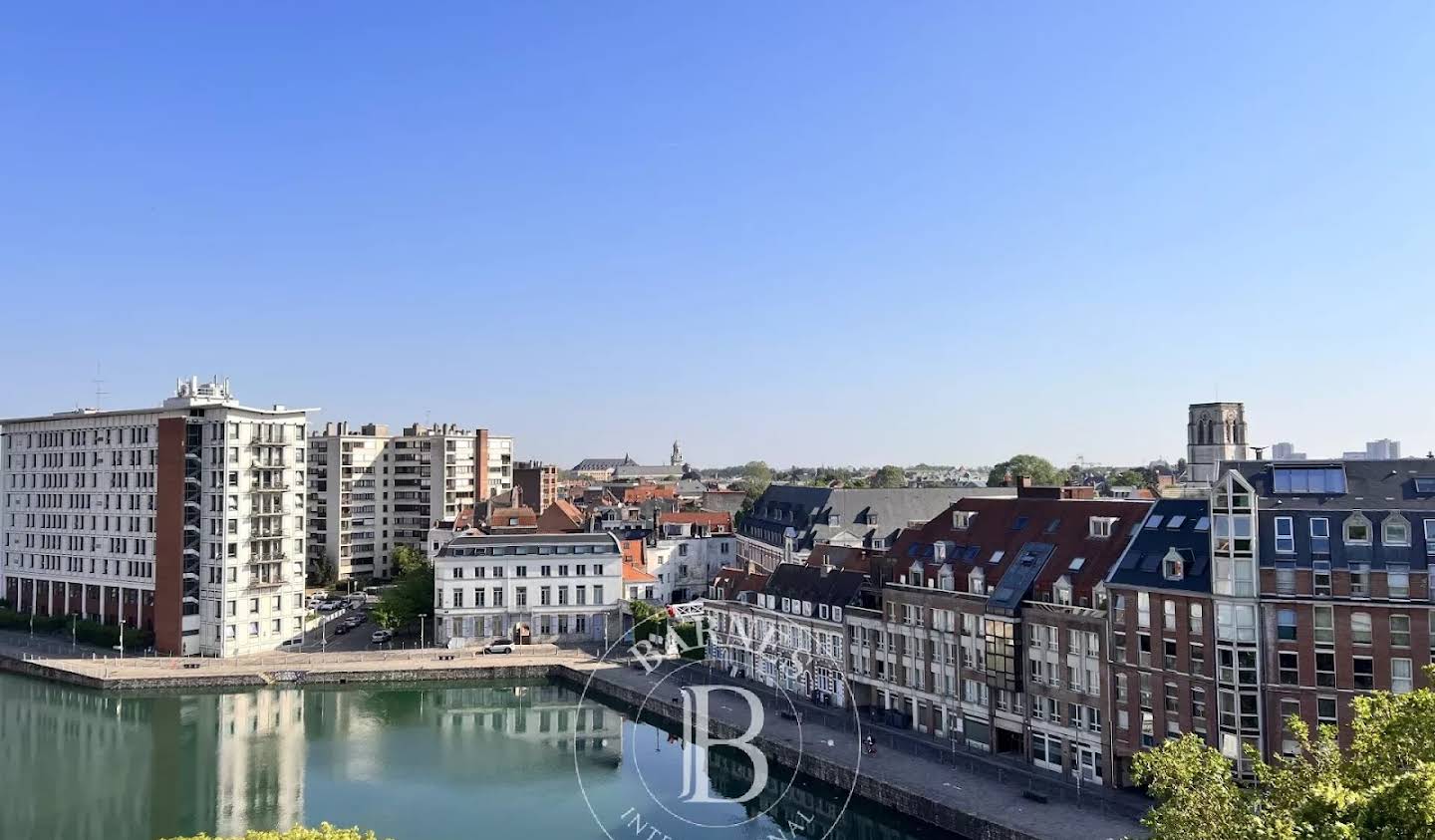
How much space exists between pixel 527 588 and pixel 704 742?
905 inches

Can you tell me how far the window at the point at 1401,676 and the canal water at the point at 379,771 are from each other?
1468 cm

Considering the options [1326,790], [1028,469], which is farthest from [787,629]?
[1028,469]

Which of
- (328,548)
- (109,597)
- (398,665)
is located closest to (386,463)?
(328,548)

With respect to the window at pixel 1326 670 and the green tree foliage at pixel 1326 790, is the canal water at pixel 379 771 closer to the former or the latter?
the window at pixel 1326 670

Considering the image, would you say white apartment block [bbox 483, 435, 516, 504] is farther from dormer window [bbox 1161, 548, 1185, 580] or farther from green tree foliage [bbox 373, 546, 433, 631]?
dormer window [bbox 1161, 548, 1185, 580]

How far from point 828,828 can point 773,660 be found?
16.4 meters

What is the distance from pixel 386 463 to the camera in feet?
318

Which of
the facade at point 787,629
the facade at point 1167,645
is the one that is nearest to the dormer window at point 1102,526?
the facade at point 1167,645

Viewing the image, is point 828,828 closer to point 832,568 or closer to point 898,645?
point 898,645

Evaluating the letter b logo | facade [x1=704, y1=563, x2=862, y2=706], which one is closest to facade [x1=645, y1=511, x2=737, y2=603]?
facade [x1=704, y1=563, x2=862, y2=706]

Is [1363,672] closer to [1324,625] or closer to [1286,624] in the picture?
[1324,625]

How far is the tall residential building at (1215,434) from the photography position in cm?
7012

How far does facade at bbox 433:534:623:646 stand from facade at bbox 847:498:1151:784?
24.5 meters

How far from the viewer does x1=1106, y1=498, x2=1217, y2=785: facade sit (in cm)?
3388
